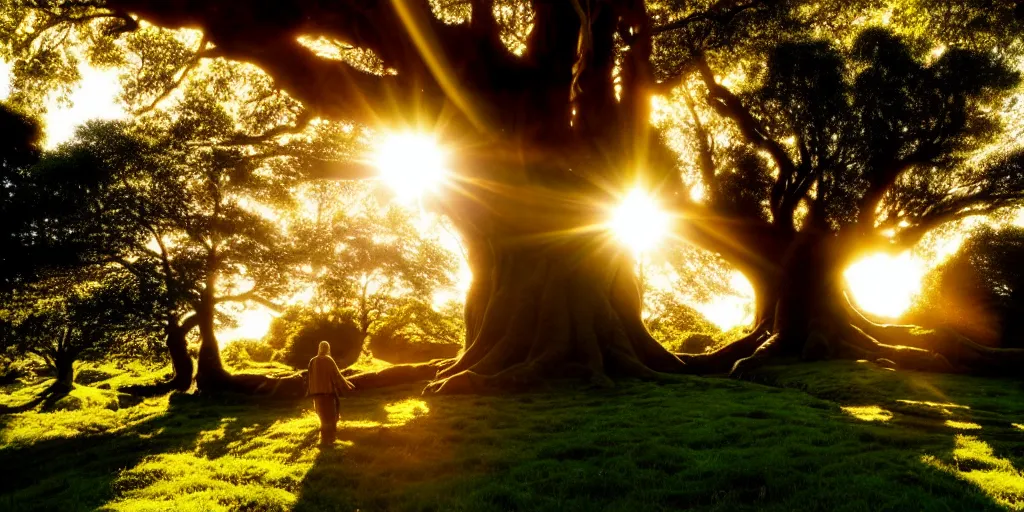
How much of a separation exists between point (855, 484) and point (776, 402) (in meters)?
7.32

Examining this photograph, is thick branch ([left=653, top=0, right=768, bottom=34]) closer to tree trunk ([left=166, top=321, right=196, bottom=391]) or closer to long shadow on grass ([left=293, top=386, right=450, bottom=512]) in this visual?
long shadow on grass ([left=293, top=386, right=450, bottom=512])

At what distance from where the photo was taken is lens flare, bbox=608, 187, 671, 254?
20.5 m

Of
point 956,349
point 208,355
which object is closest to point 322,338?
point 208,355

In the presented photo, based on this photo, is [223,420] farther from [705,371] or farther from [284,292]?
[705,371]

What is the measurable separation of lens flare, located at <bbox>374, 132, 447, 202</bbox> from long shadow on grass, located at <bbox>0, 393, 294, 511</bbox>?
1045 centimetres

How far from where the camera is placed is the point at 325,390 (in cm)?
1128

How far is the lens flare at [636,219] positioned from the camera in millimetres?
20531

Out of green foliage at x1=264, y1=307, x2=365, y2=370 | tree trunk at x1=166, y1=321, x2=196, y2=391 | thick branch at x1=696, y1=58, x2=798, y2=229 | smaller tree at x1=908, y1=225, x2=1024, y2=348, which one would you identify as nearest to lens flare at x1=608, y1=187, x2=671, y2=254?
thick branch at x1=696, y1=58, x2=798, y2=229

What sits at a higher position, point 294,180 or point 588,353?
point 294,180

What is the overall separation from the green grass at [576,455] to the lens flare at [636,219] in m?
7.23

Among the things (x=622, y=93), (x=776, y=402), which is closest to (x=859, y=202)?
→ (x=622, y=93)

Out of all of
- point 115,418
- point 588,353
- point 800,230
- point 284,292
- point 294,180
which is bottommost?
point 115,418

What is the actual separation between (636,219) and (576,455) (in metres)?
15.2

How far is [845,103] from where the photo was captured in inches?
830
